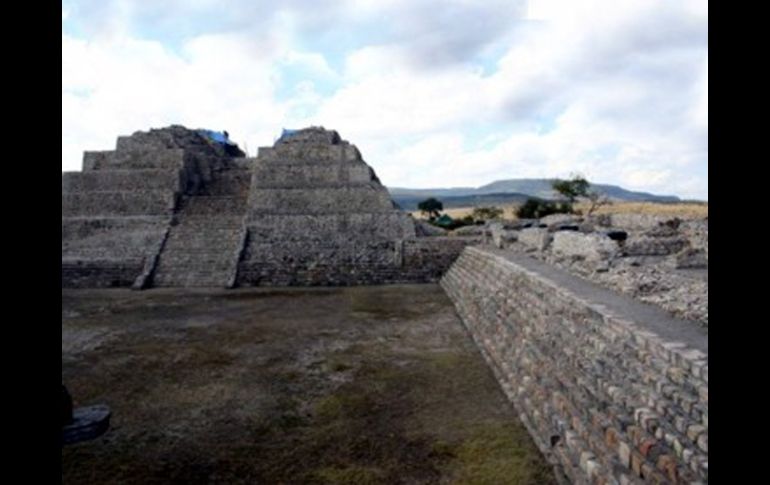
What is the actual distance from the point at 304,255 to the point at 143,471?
45.5 feet

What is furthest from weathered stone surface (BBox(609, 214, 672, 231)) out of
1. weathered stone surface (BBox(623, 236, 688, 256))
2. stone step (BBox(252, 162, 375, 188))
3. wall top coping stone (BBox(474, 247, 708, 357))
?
stone step (BBox(252, 162, 375, 188))

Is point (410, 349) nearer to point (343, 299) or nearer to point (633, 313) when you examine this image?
point (633, 313)

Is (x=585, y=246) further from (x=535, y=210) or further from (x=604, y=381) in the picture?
(x=535, y=210)

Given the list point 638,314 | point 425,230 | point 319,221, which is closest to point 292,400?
point 638,314

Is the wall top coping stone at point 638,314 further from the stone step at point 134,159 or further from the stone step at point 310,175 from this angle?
the stone step at point 134,159

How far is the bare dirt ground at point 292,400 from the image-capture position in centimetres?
585

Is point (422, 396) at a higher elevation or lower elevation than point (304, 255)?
lower

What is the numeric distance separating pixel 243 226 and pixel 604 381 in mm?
17716

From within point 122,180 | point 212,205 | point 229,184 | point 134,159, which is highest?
point 134,159

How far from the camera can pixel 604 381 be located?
5547 millimetres

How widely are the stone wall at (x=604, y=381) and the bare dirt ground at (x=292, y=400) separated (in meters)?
0.43

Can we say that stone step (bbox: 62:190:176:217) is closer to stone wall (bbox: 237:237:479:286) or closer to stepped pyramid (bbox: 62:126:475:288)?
stepped pyramid (bbox: 62:126:475:288)
